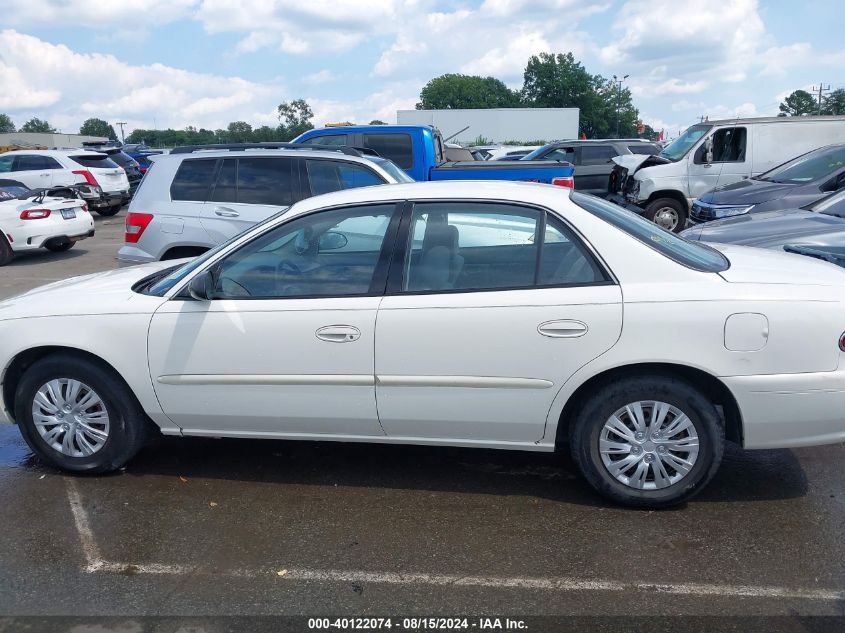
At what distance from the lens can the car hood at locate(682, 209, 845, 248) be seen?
21.1 feet

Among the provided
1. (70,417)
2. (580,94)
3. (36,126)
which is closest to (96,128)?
(36,126)

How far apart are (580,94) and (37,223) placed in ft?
310

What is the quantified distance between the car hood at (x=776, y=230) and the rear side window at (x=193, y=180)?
4.93m

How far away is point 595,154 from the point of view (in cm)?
1759

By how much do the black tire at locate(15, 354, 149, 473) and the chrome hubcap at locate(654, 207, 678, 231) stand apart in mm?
10620

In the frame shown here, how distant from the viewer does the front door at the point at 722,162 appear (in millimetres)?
12633

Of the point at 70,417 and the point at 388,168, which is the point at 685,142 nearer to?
the point at 388,168

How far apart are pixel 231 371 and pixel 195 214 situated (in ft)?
12.4

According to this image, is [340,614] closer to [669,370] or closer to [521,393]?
[521,393]

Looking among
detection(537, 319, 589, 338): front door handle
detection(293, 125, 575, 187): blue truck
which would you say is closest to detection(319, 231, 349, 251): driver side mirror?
detection(537, 319, 589, 338): front door handle

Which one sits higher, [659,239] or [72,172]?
[72,172]

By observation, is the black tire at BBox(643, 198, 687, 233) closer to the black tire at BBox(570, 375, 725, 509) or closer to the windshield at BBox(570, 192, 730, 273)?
the windshield at BBox(570, 192, 730, 273)

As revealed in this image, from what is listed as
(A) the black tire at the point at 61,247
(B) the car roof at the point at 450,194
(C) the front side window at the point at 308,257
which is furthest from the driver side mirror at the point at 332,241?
(A) the black tire at the point at 61,247

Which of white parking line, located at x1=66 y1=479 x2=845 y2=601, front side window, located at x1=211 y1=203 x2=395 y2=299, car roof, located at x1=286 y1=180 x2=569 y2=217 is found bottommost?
white parking line, located at x1=66 y1=479 x2=845 y2=601
